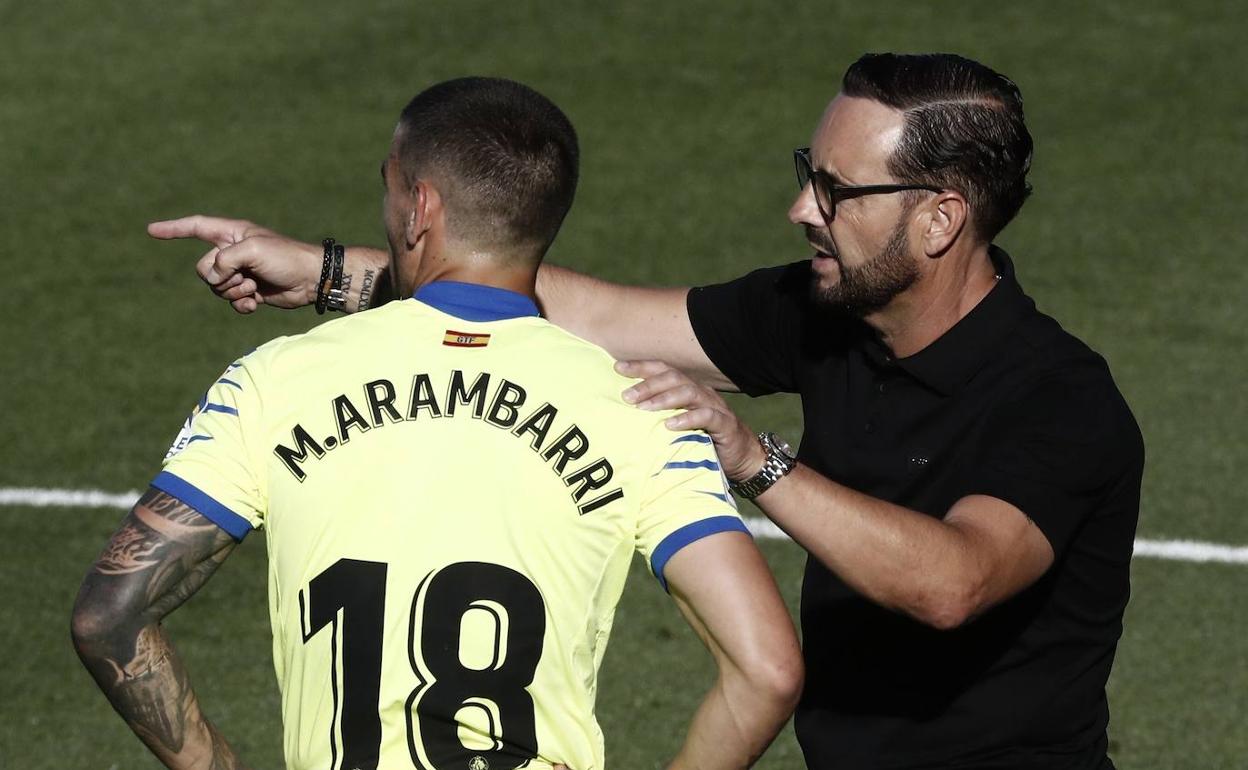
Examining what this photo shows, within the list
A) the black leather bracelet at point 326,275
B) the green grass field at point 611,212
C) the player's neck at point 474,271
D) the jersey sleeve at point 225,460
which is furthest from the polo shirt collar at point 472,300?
the green grass field at point 611,212

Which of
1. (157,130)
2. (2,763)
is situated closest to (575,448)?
(2,763)

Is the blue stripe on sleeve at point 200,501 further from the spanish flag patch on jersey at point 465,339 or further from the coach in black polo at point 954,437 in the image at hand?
the coach in black polo at point 954,437

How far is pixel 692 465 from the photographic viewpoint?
3.29 m

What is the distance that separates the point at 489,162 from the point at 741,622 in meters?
1.02

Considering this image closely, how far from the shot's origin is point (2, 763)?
5699mm

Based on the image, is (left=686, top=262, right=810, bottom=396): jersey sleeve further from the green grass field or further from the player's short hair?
the green grass field

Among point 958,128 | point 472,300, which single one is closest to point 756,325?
point 958,128

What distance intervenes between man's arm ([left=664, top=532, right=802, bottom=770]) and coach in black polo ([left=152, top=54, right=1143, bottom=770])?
53 cm

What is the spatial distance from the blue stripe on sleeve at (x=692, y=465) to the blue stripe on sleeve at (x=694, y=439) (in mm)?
38

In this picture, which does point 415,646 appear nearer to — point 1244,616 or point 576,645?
point 576,645

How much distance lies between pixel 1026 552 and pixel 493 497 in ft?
3.96

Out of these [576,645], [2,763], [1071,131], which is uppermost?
[576,645]

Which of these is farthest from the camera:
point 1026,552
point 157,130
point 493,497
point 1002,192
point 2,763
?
point 157,130

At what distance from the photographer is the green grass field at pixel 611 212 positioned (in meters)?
6.34
